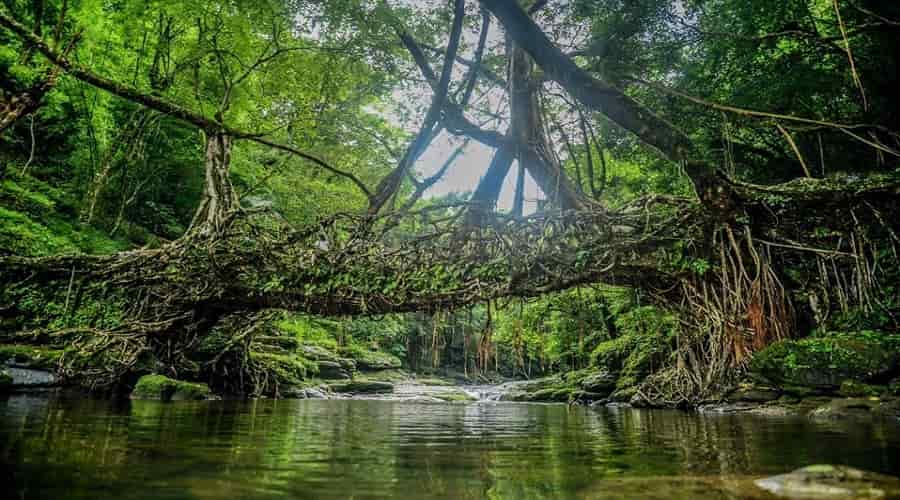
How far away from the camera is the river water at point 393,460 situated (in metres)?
1.91

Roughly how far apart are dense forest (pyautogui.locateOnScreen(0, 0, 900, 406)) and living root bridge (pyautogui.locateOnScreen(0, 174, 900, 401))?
35 mm

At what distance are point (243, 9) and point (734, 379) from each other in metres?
9.76

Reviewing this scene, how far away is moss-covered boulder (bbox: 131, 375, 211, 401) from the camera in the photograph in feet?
28.9

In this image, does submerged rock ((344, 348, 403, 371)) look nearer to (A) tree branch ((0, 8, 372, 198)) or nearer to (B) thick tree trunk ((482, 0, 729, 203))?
(A) tree branch ((0, 8, 372, 198))

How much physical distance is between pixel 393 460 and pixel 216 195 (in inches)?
271

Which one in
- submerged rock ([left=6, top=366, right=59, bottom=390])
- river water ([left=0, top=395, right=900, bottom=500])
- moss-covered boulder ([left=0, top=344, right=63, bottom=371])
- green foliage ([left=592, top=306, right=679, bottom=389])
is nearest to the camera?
river water ([left=0, top=395, right=900, bottom=500])

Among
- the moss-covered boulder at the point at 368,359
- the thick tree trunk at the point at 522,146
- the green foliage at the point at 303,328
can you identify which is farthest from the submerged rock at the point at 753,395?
the moss-covered boulder at the point at 368,359

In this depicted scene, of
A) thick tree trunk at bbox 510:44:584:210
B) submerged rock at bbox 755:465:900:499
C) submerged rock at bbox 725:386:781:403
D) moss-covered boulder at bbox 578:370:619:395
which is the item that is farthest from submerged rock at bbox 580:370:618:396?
submerged rock at bbox 755:465:900:499

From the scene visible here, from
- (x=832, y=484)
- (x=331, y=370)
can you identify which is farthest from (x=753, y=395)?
(x=331, y=370)

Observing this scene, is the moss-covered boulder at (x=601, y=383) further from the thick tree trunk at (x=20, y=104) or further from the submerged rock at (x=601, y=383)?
the thick tree trunk at (x=20, y=104)

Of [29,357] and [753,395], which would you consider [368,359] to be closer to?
[29,357]

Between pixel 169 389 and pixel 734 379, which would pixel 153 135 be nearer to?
pixel 169 389

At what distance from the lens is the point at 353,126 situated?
15547mm

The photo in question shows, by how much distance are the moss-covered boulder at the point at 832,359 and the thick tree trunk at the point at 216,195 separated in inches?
305
